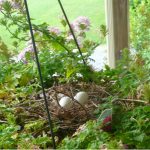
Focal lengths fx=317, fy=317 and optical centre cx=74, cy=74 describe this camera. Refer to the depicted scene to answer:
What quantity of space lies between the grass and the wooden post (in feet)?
0.24

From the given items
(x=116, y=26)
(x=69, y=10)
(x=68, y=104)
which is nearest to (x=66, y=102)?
(x=68, y=104)

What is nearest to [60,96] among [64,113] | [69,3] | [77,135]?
[64,113]

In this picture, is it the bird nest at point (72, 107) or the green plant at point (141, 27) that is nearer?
the bird nest at point (72, 107)

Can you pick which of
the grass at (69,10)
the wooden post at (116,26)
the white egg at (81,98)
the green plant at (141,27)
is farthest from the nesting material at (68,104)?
the grass at (69,10)

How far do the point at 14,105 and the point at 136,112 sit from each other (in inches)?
12.4

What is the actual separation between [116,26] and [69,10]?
0.25m

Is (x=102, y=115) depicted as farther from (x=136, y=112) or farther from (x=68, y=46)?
(x=68, y=46)

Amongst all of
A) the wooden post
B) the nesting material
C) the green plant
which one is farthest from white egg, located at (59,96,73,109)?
the wooden post

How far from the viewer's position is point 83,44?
0.95 metres

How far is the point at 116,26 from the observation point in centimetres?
140

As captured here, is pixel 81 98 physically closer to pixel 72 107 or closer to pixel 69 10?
pixel 72 107

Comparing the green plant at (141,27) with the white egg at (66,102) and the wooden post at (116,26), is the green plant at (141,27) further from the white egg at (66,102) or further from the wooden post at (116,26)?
the white egg at (66,102)

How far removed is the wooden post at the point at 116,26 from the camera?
1.35 m

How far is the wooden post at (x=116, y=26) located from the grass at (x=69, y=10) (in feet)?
0.24
